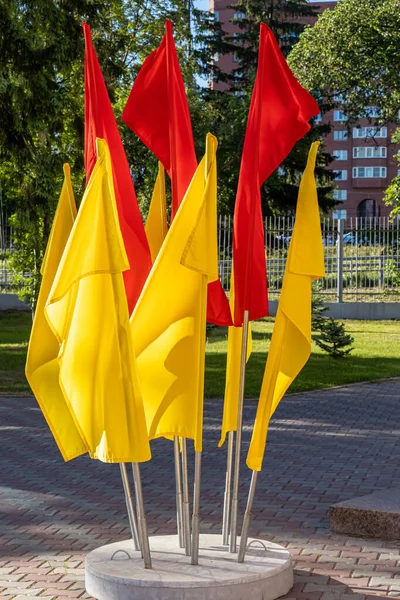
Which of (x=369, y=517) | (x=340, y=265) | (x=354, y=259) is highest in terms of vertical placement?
(x=354, y=259)

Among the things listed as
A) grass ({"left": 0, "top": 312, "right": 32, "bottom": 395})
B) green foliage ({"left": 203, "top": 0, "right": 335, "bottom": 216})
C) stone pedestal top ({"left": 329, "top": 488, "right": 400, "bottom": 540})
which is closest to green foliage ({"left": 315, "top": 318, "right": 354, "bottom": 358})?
grass ({"left": 0, "top": 312, "right": 32, "bottom": 395})

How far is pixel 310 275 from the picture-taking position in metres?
5.14

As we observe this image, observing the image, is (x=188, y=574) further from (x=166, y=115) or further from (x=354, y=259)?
(x=354, y=259)

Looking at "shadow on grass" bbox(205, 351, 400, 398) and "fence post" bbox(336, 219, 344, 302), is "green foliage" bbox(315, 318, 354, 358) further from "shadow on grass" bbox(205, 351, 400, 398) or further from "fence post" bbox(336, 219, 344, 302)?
"fence post" bbox(336, 219, 344, 302)

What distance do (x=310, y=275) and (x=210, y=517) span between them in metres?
2.59

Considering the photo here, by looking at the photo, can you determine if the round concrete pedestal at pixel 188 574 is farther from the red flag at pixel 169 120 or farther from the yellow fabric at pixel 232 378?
the red flag at pixel 169 120

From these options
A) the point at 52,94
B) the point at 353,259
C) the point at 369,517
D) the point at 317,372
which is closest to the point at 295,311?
the point at 369,517

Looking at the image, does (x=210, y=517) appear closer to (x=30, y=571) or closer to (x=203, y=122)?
(x=30, y=571)

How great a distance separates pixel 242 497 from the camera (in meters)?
7.86

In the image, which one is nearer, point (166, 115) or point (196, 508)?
point (196, 508)

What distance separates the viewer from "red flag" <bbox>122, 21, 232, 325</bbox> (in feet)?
17.2

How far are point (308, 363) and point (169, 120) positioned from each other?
13.2m

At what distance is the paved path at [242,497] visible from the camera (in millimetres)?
5590

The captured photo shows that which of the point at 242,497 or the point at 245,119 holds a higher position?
the point at 245,119
